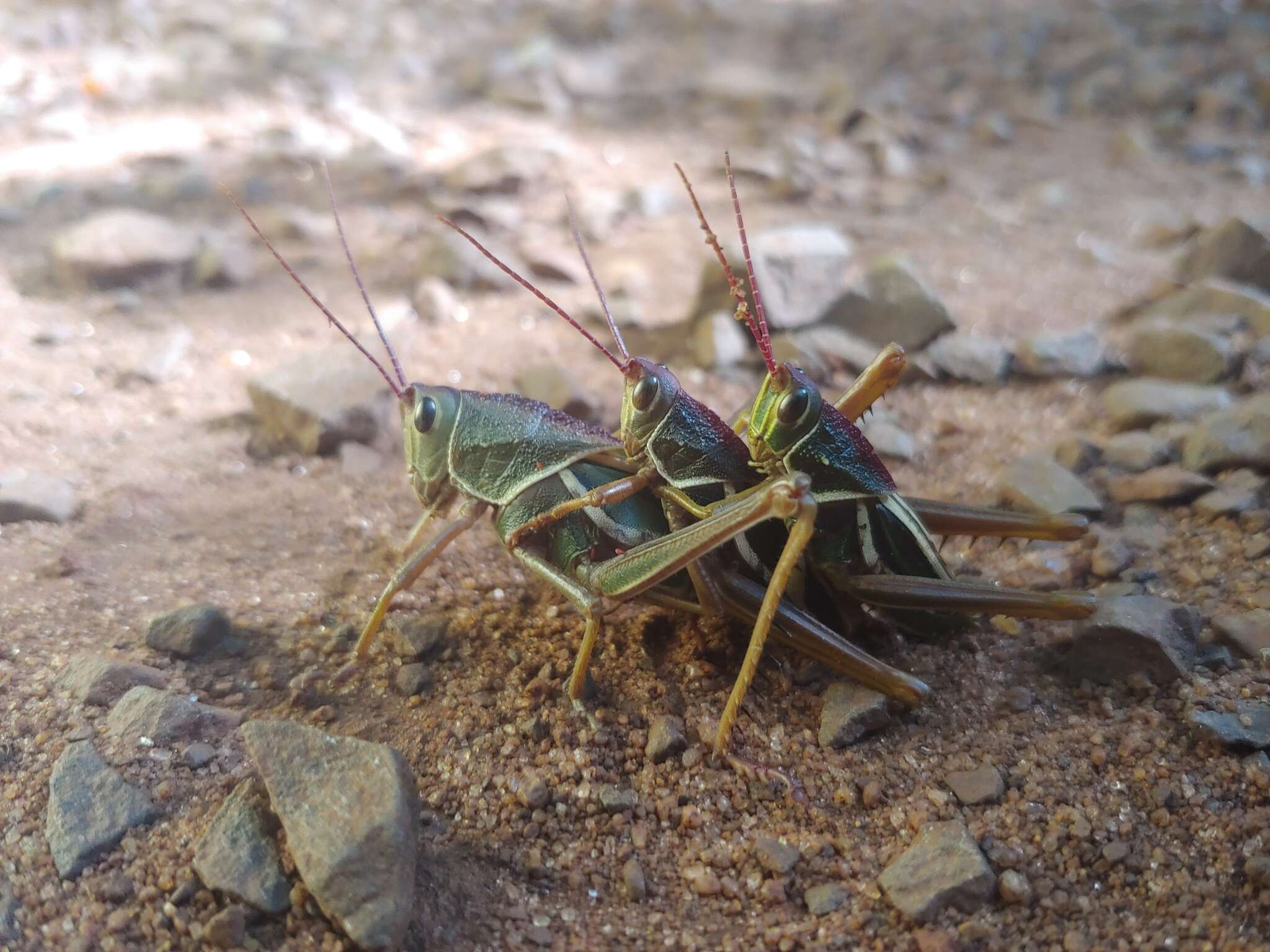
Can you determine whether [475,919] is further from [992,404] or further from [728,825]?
[992,404]

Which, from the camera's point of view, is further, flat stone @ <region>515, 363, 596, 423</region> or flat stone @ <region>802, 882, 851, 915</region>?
flat stone @ <region>515, 363, 596, 423</region>

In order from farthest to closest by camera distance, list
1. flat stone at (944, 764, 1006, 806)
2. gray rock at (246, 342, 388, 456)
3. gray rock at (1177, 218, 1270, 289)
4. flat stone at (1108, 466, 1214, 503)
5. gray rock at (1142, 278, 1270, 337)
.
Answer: gray rock at (1177, 218, 1270, 289) → gray rock at (1142, 278, 1270, 337) → gray rock at (246, 342, 388, 456) → flat stone at (1108, 466, 1214, 503) → flat stone at (944, 764, 1006, 806)

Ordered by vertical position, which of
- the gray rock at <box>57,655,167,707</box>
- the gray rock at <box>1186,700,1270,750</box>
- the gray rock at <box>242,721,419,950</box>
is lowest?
the gray rock at <box>57,655,167,707</box>

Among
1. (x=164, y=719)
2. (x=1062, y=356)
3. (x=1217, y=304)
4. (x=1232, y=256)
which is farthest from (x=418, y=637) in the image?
(x=1232, y=256)

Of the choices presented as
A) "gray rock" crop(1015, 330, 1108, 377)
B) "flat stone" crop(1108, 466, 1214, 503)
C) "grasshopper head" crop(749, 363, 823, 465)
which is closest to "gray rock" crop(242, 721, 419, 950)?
"grasshopper head" crop(749, 363, 823, 465)

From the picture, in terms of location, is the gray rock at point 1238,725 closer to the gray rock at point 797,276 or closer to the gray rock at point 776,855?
the gray rock at point 776,855

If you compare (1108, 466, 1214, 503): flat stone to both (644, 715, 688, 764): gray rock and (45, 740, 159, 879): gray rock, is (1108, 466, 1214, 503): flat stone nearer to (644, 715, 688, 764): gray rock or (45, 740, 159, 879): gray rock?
(644, 715, 688, 764): gray rock

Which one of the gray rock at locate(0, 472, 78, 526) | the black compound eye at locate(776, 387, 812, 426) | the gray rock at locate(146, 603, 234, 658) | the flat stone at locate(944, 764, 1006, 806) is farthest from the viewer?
the gray rock at locate(0, 472, 78, 526)

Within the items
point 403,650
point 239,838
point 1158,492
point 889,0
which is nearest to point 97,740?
point 239,838

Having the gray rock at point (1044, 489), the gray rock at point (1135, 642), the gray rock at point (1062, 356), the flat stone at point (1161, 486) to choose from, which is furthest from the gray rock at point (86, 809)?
the gray rock at point (1062, 356)
